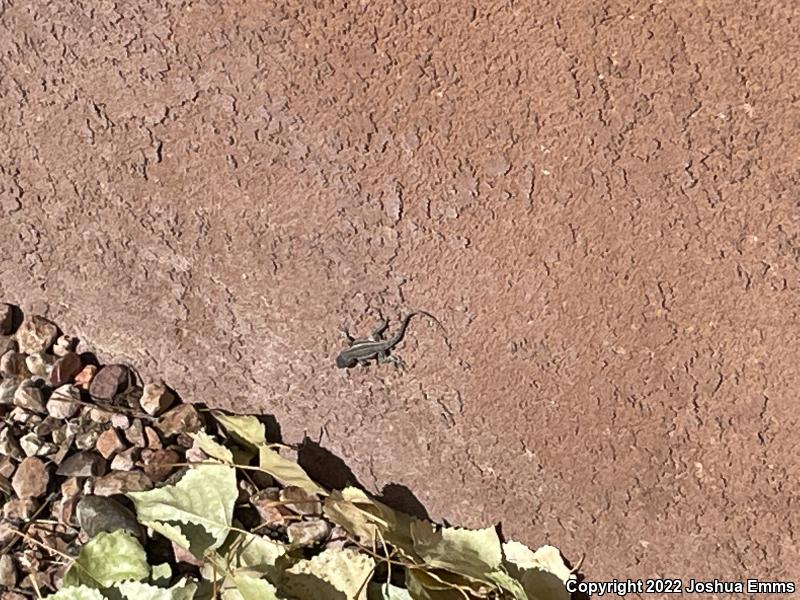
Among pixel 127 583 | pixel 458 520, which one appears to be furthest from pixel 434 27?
pixel 127 583

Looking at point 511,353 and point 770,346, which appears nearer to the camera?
point 770,346

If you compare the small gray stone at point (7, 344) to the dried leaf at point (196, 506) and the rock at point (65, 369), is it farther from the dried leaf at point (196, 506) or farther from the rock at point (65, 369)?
the dried leaf at point (196, 506)

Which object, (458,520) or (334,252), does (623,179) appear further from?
(458,520)

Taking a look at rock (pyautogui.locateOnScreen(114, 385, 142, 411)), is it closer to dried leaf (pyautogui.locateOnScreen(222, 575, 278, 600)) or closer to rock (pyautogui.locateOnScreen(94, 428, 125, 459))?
rock (pyautogui.locateOnScreen(94, 428, 125, 459))

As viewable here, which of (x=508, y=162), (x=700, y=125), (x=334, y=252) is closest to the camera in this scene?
(x=700, y=125)

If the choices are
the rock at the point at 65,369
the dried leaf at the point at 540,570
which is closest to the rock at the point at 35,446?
the rock at the point at 65,369
